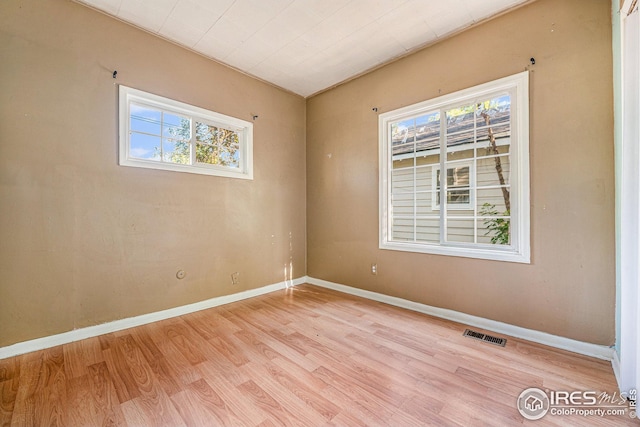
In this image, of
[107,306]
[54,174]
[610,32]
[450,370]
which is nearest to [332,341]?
[450,370]

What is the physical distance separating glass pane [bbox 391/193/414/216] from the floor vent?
148 cm

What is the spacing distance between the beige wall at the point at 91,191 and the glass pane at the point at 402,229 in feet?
6.65

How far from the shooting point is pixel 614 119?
1931 millimetres

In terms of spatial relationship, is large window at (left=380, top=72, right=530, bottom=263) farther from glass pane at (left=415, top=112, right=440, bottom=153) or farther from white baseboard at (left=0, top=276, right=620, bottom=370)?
white baseboard at (left=0, top=276, right=620, bottom=370)

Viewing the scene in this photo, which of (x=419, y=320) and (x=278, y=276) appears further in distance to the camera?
(x=278, y=276)

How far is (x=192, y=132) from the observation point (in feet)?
10.0

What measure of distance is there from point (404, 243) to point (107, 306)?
315 cm

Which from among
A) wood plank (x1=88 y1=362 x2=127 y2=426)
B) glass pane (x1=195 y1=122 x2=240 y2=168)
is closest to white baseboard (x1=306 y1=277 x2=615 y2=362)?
glass pane (x1=195 y1=122 x2=240 y2=168)

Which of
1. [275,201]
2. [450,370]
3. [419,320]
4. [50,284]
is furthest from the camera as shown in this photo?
[275,201]

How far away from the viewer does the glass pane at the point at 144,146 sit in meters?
2.62

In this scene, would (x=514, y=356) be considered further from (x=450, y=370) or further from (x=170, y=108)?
(x=170, y=108)

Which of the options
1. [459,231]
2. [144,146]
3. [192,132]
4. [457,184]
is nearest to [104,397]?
[144,146]

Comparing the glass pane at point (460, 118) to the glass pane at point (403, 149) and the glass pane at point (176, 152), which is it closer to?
the glass pane at point (403, 149)

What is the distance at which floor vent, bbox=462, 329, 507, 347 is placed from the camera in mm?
2232
